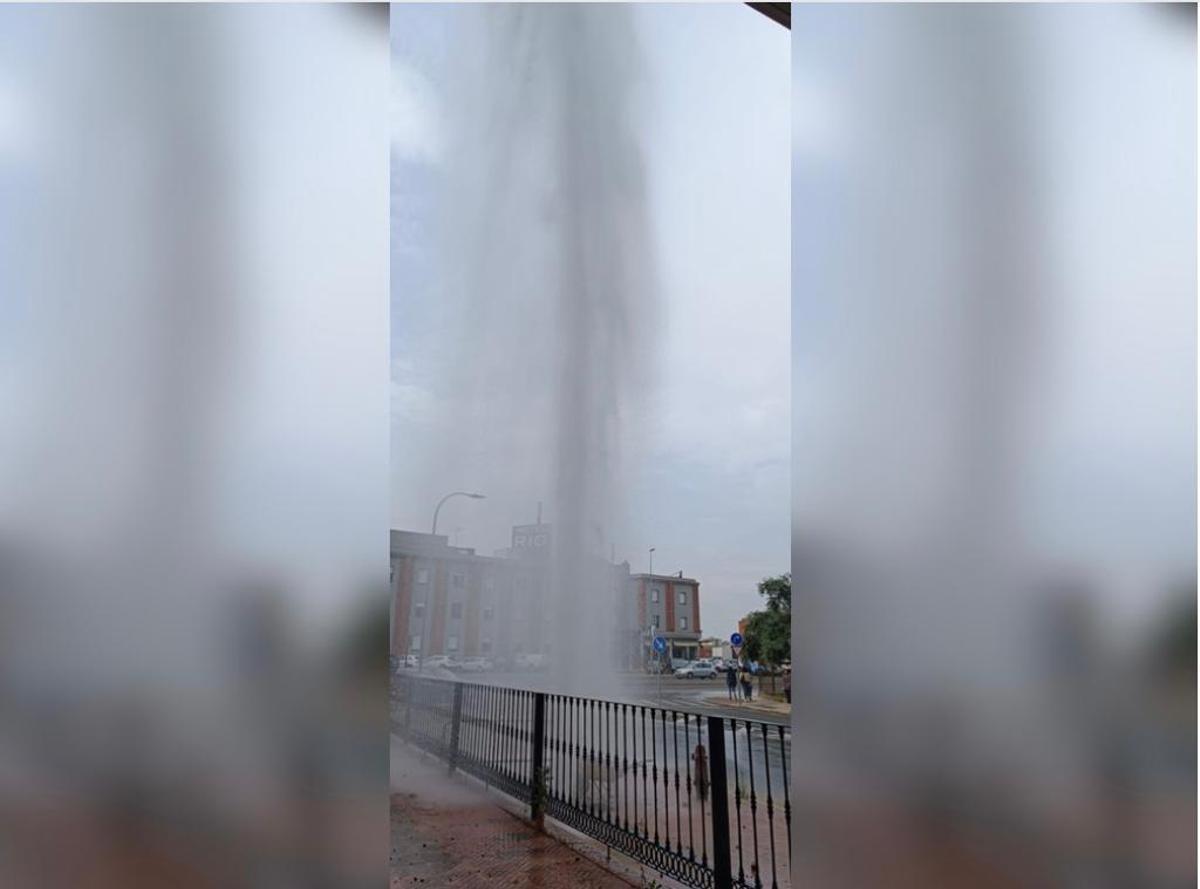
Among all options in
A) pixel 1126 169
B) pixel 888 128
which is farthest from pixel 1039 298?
pixel 888 128

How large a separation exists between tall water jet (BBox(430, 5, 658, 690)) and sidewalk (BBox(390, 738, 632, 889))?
51cm

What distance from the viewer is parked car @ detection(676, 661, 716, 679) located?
293cm

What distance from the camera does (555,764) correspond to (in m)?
3.14

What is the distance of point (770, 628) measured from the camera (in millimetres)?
2955

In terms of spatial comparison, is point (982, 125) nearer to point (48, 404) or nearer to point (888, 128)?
point (888, 128)

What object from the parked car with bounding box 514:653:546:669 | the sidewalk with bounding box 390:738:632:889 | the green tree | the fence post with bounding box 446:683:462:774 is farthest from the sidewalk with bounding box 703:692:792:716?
the fence post with bounding box 446:683:462:774

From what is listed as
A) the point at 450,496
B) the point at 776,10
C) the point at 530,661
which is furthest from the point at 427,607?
the point at 776,10

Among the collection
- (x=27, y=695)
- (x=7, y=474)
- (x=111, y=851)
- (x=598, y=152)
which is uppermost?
(x=598, y=152)

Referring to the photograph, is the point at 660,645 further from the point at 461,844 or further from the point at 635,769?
the point at 461,844

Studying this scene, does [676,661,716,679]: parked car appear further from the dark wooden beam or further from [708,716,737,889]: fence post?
the dark wooden beam

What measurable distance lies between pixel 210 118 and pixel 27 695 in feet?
2.07

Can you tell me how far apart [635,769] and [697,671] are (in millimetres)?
414

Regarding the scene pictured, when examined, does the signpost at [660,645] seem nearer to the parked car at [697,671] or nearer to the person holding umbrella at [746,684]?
the parked car at [697,671]

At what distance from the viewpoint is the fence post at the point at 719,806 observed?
2715 mm
